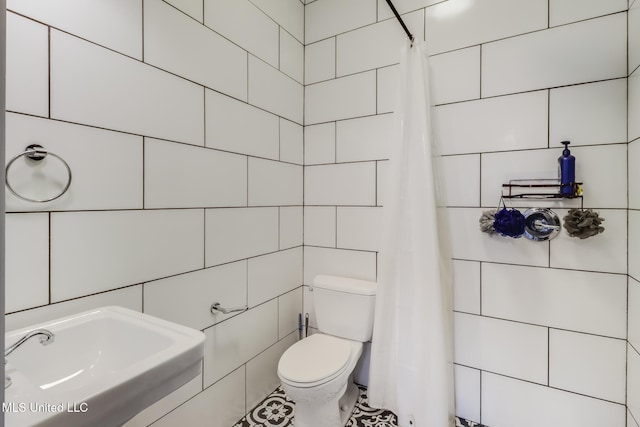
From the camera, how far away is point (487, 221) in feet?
4.79

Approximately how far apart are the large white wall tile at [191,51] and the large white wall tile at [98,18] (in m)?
0.04

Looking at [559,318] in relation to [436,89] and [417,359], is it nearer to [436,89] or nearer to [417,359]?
[417,359]

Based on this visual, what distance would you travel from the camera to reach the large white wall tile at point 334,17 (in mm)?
1824

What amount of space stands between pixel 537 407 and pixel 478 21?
72.8 inches

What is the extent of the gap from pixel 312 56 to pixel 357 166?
0.81m

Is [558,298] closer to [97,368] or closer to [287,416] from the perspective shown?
[287,416]

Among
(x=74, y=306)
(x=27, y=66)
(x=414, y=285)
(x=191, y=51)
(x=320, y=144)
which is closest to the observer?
(x=27, y=66)

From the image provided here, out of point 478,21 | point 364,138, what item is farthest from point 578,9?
point 364,138

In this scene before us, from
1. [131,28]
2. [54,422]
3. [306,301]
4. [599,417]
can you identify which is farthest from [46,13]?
[599,417]

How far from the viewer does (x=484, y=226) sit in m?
1.46

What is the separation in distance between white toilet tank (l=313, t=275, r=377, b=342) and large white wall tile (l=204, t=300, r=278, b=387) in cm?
28

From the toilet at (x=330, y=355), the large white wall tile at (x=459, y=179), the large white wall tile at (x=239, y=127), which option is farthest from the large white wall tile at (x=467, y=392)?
the large white wall tile at (x=239, y=127)

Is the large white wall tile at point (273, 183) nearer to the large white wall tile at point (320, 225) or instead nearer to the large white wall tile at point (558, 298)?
the large white wall tile at point (320, 225)

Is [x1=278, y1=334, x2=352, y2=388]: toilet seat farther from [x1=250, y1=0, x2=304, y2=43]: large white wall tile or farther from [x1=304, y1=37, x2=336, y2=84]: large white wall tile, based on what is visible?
[x1=250, y1=0, x2=304, y2=43]: large white wall tile
